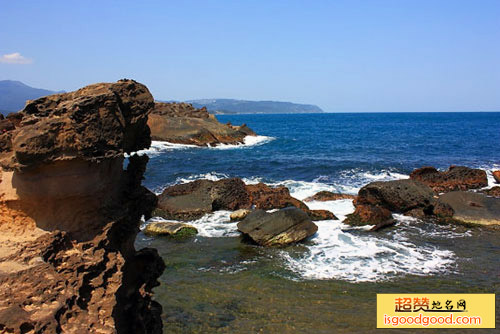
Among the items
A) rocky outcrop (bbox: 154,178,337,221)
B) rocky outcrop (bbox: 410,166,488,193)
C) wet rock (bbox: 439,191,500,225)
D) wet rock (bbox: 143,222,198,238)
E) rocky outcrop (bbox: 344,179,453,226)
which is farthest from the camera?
rocky outcrop (bbox: 410,166,488,193)

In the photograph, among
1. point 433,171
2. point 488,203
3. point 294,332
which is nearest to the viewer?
point 294,332

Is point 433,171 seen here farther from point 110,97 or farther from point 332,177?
point 110,97

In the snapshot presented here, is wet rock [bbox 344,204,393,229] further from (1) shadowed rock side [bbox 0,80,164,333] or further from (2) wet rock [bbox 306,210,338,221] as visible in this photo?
(1) shadowed rock side [bbox 0,80,164,333]

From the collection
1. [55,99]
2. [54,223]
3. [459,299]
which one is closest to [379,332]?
[459,299]

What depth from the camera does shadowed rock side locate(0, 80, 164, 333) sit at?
3941 millimetres

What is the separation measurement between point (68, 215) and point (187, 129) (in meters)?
38.8

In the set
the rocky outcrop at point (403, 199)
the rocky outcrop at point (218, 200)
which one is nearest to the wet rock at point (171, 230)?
the rocky outcrop at point (218, 200)

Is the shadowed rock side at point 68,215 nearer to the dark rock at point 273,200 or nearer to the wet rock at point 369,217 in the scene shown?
the wet rock at point 369,217

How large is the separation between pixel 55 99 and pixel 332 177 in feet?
74.4

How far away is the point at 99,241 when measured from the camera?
468 centimetres

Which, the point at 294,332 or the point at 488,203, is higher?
the point at 488,203

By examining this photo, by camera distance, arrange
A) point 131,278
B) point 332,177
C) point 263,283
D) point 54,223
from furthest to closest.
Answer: point 332,177, point 263,283, point 131,278, point 54,223

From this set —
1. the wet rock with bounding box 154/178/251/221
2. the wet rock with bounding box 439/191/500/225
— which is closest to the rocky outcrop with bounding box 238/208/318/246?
the wet rock with bounding box 154/178/251/221

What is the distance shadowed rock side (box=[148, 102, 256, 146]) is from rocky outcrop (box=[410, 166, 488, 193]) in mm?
24634
